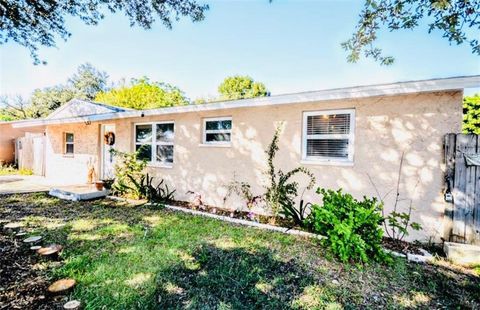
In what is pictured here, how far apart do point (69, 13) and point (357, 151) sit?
755 cm

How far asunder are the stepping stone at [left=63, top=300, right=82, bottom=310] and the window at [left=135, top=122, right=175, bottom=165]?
582 centimetres

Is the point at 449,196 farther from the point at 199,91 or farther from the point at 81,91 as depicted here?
the point at 81,91

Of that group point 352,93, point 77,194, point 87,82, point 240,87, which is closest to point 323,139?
point 352,93

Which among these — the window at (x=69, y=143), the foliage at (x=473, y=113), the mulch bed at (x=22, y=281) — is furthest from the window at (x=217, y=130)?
the foliage at (x=473, y=113)

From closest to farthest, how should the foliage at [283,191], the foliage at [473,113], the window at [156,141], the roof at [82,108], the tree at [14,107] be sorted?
1. the foliage at [283,191]
2. the window at [156,141]
3. the foliage at [473,113]
4. the roof at [82,108]
5. the tree at [14,107]

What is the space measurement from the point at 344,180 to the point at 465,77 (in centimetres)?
271

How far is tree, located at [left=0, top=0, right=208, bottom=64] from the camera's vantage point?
5.62 meters

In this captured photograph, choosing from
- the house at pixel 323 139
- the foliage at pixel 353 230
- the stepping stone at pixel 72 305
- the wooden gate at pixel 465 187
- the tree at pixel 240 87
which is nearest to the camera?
the stepping stone at pixel 72 305

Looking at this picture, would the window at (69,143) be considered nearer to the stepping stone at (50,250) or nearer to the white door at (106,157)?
the white door at (106,157)

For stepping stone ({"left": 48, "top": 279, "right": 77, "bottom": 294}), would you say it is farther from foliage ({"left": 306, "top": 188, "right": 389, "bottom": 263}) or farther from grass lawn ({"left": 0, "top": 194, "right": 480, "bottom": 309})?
foliage ({"left": 306, "top": 188, "right": 389, "bottom": 263})

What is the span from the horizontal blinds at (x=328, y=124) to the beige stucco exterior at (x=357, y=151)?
21 cm

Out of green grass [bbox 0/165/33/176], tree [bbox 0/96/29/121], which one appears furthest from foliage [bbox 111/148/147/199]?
tree [bbox 0/96/29/121]

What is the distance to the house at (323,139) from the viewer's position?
459 centimetres

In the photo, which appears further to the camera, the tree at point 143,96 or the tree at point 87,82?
the tree at point 87,82
